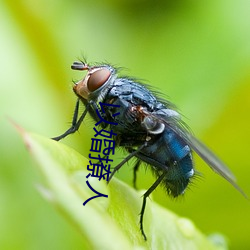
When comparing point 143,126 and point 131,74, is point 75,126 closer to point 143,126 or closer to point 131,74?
point 143,126

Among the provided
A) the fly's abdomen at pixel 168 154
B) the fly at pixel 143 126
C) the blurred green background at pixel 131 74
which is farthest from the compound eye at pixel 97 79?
the blurred green background at pixel 131 74

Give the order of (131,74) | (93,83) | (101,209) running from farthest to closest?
1. (131,74)
2. (93,83)
3. (101,209)

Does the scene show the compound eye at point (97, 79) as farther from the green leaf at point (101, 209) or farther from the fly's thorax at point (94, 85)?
the green leaf at point (101, 209)

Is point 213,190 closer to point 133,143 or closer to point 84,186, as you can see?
point 133,143

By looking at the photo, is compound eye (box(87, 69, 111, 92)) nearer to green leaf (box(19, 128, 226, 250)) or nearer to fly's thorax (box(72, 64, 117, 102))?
fly's thorax (box(72, 64, 117, 102))

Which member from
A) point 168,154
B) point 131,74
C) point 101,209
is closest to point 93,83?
point 168,154

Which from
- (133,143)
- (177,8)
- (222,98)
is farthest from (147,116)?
(177,8)

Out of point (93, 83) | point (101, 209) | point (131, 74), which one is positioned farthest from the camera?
point (131, 74)
